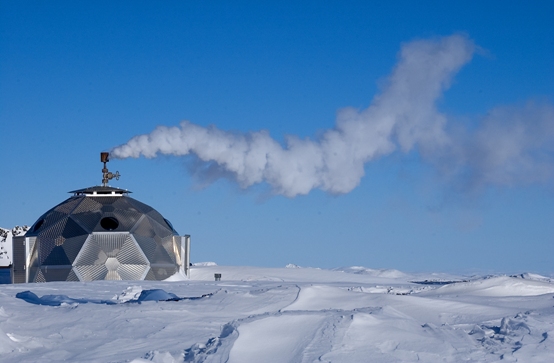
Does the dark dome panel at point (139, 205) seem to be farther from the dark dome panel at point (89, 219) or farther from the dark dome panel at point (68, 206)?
the dark dome panel at point (68, 206)

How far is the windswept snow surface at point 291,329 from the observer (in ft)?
24.4

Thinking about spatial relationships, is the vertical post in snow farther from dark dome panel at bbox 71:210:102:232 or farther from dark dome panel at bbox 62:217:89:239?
dark dome panel at bbox 62:217:89:239

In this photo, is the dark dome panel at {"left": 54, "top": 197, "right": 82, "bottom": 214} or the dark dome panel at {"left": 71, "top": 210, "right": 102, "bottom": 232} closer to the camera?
the dark dome panel at {"left": 71, "top": 210, "right": 102, "bottom": 232}

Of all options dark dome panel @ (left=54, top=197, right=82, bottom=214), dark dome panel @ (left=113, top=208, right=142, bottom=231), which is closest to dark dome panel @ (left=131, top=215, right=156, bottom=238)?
dark dome panel @ (left=113, top=208, right=142, bottom=231)

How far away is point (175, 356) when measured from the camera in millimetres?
7676

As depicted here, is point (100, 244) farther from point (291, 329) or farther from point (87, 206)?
point (291, 329)

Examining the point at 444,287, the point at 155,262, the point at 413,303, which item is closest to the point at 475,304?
the point at 413,303

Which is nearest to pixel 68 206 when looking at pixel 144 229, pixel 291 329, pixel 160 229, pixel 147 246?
pixel 144 229

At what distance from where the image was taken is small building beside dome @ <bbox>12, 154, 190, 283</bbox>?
76.8 feet

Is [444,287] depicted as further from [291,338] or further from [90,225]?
[90,225]

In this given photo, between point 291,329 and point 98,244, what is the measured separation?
1655 cm

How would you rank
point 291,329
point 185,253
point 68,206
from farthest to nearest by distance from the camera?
1. point 185,253
2. point 68,206
3. point 291,329

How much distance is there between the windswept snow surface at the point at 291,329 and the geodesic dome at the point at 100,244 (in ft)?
38.9

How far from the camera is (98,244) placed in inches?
933
